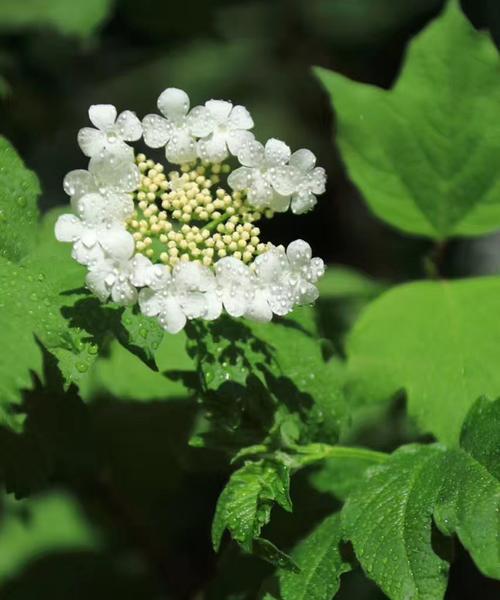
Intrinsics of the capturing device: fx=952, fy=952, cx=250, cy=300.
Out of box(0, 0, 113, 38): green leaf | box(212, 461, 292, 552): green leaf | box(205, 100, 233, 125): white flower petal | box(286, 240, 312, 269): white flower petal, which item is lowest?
box(212, 461, 292, 552): green leaf

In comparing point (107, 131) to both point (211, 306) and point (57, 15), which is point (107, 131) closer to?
point (211, 306)

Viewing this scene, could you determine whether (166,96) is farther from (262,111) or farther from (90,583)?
(262,111)

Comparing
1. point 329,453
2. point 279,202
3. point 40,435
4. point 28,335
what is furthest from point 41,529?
point 279,202

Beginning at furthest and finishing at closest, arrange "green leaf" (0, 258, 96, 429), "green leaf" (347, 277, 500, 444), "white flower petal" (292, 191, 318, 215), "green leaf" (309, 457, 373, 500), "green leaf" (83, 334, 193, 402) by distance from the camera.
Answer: "green leaf" (83, 334, 193, 402), "green leaf" (309, 457, 373, 500), "green leaf" (347, 277, 500, 444), "white flower petal" (292, 191, 318, 215), "green leaf" (0, 258, 96, 429)

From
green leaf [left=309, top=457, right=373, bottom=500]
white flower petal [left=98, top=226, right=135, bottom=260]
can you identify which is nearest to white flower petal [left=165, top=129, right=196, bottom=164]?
white flower petal [left=98, top=226, right=135, bottom=260]

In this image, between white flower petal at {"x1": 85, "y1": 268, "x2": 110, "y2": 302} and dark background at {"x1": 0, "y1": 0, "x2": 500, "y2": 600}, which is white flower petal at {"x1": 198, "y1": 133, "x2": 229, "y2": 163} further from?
dark background at {"x1": 0, "y1": 0, "x2": 500, "y2": 600}

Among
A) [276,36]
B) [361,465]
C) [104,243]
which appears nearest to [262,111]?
[276,36]

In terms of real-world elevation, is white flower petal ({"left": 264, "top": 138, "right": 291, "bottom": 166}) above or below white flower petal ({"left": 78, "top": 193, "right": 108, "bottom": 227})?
above

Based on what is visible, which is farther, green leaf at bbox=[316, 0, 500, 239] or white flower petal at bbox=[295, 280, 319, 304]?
green leaf at bbox=[316, 0, 500, 239]
